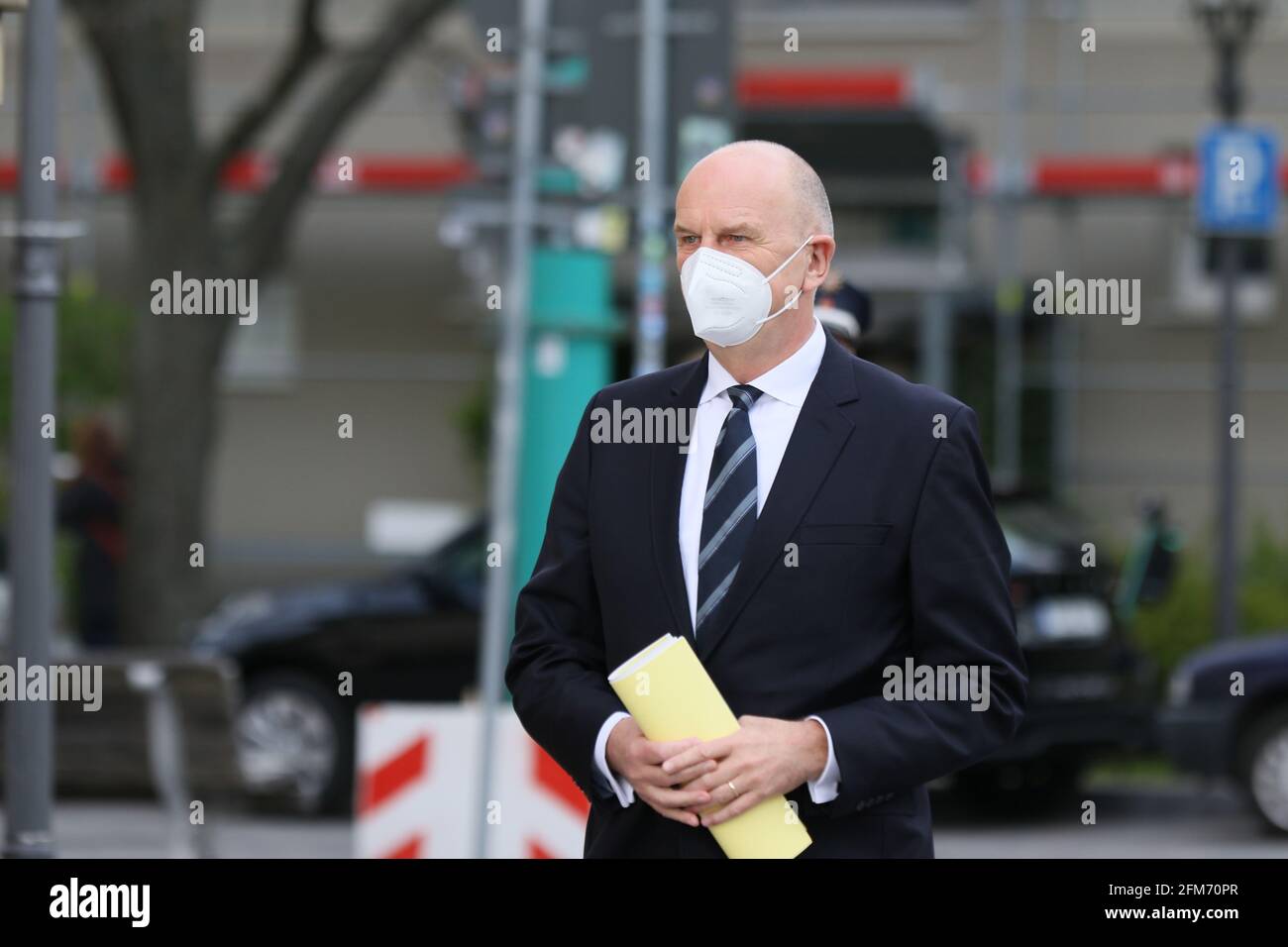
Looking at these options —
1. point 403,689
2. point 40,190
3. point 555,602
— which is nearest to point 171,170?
point 403,689

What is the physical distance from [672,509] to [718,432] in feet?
0.43

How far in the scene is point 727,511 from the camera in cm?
312

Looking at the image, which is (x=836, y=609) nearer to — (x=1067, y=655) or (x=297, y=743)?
(x=1067, y=655)

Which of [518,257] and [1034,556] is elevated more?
[518,257]

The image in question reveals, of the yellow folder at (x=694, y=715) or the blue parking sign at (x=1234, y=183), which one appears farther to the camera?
the blue parking sign at (x=1234, y=183)

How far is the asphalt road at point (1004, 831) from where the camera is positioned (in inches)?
406

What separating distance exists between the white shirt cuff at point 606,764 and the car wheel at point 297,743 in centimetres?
905

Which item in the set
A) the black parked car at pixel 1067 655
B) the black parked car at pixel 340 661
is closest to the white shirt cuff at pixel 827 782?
the black parked car at pixel 1067 655

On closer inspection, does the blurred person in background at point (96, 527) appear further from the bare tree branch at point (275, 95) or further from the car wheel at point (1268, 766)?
the car wheel at point (1268, 766)

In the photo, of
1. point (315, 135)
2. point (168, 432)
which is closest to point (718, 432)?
point (168, 432)

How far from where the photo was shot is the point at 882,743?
2992mm

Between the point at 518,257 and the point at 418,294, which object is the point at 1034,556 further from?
the point at 418,294

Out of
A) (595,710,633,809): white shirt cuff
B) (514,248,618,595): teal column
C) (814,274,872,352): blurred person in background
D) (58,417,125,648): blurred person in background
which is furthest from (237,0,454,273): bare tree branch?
(595,710,633,809): white shirt cuff

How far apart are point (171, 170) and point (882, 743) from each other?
11.0 meters
